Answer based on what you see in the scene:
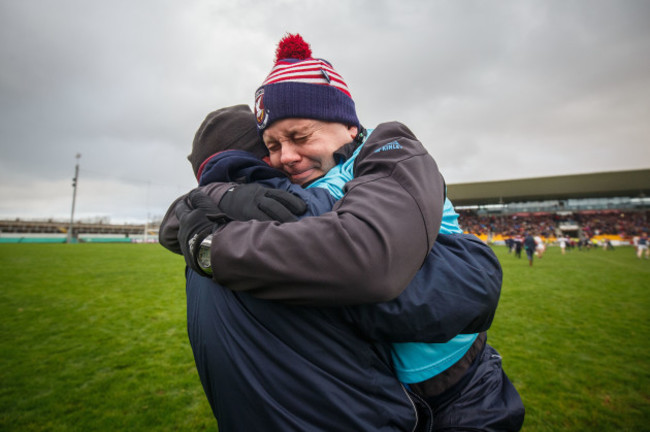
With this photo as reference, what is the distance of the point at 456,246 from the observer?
3.56 ft

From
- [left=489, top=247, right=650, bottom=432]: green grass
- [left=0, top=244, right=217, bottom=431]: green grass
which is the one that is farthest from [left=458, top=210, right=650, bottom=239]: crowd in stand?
[left=0, top=244, right=217, bottom=431]: green grass

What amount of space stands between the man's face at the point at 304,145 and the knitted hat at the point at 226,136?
12cm

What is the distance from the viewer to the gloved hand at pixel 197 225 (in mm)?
912

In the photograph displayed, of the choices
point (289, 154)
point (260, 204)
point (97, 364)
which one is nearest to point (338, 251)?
point (260, 204)

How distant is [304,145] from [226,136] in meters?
0.43

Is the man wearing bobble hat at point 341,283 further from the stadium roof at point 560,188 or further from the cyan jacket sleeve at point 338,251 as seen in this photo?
the stadium roof at point 560,188

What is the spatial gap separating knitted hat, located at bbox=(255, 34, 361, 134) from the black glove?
1.95ft

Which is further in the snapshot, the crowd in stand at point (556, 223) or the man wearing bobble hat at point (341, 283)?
the crowd in stand at point (556, 223)

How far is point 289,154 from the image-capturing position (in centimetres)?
144

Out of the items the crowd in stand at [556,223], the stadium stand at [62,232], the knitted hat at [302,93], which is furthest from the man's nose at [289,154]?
the stadium stand at [62,232]

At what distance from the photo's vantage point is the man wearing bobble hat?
75 centimetres

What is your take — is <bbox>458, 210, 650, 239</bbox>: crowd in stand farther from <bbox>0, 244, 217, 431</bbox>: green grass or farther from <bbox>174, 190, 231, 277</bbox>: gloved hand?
<bbox>174, 190, 231, 277</bbox>: gloved hand

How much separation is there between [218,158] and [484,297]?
1237mm

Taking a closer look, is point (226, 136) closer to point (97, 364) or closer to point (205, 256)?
point (205, 256)
